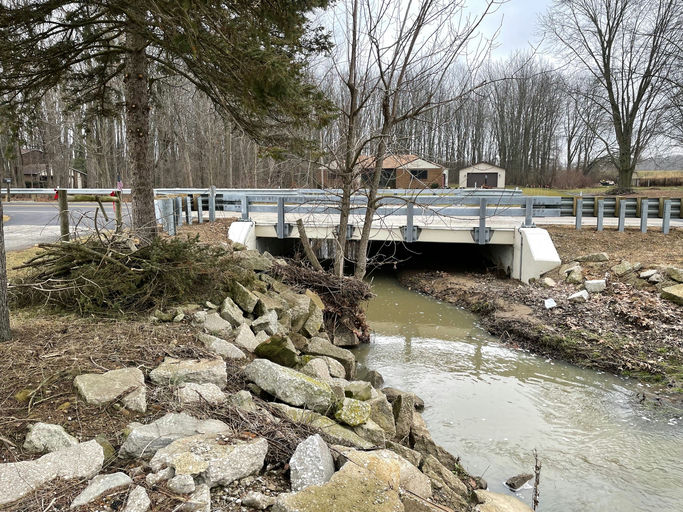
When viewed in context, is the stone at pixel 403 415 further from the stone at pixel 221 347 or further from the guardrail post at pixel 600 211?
the guardrail post at pixel 600 211

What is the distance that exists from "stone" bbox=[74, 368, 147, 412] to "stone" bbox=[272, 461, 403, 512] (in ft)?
4.52

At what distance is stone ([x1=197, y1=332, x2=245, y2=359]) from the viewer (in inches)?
180

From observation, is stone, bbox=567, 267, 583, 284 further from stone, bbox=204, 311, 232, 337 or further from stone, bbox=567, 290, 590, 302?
stone, bbox=204, 311, 232, 337

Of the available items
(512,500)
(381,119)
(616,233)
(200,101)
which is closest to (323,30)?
(381,119)

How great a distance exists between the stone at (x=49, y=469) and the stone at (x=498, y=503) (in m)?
2.78

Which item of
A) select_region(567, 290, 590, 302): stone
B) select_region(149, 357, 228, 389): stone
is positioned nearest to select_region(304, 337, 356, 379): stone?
select_region(149, 357, 228, 389): stone

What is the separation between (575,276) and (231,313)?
27.7ft

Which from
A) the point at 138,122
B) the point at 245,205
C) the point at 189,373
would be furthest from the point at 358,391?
the point at 245,205

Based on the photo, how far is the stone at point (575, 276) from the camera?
10852 millimetres

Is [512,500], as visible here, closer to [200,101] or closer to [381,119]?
[381,119]

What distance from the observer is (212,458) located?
8.65ft

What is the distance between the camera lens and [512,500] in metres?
4.11

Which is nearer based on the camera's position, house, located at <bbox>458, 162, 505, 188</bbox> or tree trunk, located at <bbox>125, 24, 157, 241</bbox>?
tree trunk, located at <bbox>125, 24, 157, 241</bbox>

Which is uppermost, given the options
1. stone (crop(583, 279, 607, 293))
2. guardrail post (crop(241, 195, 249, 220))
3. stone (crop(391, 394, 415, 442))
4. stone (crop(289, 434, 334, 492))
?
guardrail post (crop(241, 195, 249, 220))
